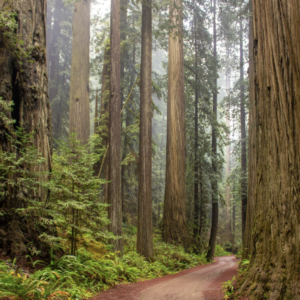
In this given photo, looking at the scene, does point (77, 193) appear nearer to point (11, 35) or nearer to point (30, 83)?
point (30, 83)

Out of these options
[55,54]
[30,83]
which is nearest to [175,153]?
[30,83]

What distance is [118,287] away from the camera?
16.3ft

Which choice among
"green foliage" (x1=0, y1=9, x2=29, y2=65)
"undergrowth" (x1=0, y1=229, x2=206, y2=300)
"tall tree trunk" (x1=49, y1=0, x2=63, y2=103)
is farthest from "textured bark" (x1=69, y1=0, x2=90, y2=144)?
"tall tree trunk" (x1=49, y1=0, x2=63, y2=103)

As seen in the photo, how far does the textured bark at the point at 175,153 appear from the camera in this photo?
1127 cm

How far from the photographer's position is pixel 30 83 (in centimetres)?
472

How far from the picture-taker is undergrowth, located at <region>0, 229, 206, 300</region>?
10.1 feet

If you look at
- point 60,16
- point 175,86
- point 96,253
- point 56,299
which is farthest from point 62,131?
point 56,299

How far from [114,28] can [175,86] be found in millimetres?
5221

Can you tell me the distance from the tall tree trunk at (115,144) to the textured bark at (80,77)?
8.01ft

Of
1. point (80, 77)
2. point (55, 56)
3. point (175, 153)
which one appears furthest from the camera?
point (55, 56)

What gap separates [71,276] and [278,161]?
3720 millimetres

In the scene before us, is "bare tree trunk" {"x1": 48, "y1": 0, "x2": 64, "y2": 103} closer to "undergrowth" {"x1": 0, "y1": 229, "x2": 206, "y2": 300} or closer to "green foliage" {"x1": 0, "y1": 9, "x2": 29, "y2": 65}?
"green foliage" {"x1": 0, "y1": 9, "x2": 29, "y2": 65}

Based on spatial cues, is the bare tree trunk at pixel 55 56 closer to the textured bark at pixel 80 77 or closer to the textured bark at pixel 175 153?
the textured bark at pixel 80 77

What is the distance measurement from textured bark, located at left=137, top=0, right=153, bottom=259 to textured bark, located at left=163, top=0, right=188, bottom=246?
1973mm
